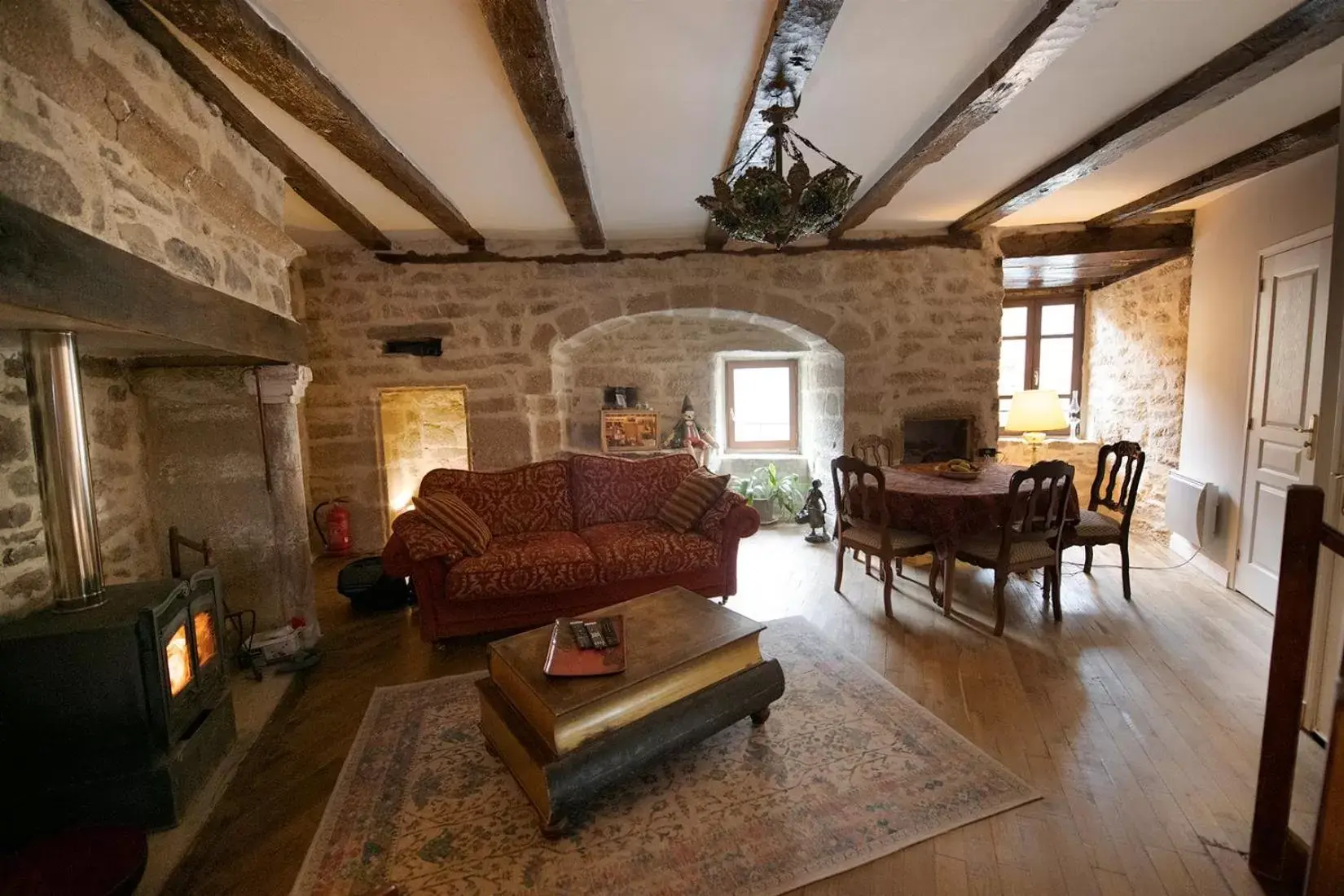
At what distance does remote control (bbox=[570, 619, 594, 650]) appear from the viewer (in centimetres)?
198

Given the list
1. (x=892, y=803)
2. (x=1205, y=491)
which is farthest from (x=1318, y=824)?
(x=1205, y=491)

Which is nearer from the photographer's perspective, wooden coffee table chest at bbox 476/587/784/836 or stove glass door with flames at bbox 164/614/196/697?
wooden coffee table chest at bbox 476/587/784/836

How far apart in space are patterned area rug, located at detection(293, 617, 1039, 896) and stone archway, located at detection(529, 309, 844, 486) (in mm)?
3312

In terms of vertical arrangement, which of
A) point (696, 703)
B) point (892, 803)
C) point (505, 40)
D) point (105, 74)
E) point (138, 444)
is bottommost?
point (892, 803)

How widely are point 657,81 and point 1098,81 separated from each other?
1735 millimetres

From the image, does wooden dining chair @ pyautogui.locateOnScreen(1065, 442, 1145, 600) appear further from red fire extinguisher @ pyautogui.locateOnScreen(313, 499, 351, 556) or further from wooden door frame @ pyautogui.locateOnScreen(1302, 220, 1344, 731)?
red fire extinguisher @ pyautogui.locateOnScreen(313, 499, 351, 556)

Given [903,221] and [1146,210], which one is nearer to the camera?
[1146,210]

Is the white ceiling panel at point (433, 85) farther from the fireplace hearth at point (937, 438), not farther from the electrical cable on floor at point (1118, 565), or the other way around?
the electrical cable on floor at point (1118, 565)

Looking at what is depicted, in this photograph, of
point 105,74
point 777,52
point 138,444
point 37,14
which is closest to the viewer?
point 37,14

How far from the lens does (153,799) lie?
5.92 feet

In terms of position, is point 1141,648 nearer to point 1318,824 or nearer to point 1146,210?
point 1318,824

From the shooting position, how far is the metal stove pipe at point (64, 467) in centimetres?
169

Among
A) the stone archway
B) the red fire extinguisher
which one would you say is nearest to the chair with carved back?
the stone archway

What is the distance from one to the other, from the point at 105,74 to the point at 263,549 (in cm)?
197
